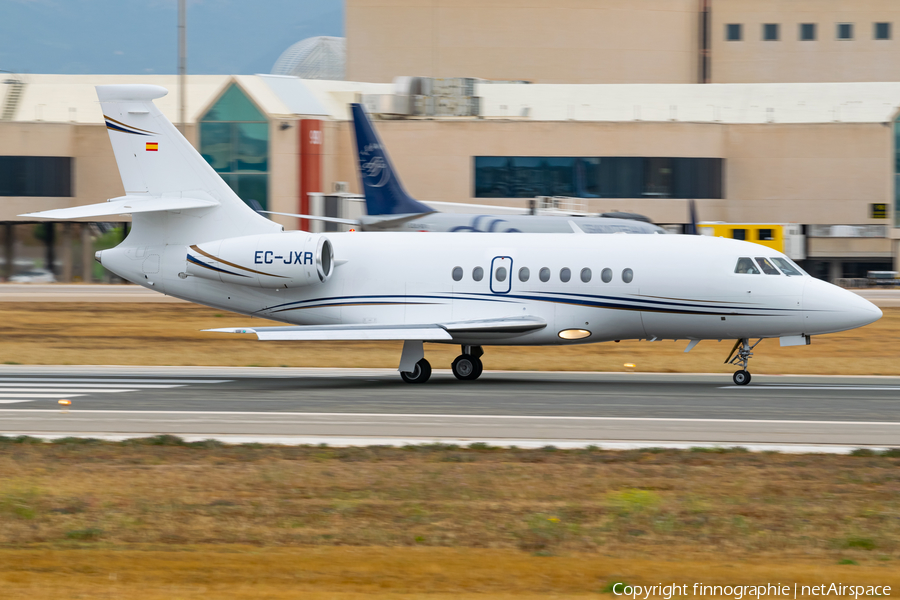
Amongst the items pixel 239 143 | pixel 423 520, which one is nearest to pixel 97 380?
pixel 423 520

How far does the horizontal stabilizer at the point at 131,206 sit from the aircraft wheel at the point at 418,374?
605 cm

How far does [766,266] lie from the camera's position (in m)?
23.3

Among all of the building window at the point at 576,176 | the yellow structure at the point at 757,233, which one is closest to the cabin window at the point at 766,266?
the yellow structure at the point at 757,233

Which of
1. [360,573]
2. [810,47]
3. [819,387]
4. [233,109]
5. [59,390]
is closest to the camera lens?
[360,573]

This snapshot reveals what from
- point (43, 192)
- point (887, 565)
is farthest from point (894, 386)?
point (43, 192)

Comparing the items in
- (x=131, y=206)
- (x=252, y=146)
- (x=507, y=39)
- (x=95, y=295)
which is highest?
(x=507, y=39)

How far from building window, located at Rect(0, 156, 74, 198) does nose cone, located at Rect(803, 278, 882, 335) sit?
51477mm

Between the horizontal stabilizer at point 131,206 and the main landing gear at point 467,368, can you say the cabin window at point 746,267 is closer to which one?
the main landing gear at point 467,368

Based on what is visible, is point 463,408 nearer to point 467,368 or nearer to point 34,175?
point 467,368

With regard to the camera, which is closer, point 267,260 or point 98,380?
point 98,380

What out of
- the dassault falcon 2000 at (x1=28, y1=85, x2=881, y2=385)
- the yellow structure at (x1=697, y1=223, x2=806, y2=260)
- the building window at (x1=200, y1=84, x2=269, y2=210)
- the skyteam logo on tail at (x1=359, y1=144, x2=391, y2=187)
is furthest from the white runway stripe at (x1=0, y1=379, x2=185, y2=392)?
the yellow structure at (x1=697, y1=223, x2=806, y2=260)

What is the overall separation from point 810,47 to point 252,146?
51.3 metres

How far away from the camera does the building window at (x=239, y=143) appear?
198 ft

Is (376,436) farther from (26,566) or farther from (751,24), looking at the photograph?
(751,24)
